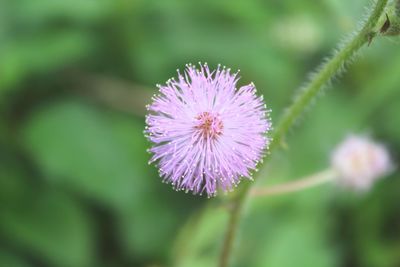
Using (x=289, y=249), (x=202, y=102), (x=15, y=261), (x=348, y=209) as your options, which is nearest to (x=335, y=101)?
(x=348, y=209)

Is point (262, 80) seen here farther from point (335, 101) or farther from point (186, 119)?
point (186, 119)

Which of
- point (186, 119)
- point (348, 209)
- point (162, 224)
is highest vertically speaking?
point (348, 209)

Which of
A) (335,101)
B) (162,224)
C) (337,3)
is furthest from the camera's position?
(335,101)

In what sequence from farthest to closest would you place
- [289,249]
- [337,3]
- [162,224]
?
[162,224] → [289,249] → [337,3]

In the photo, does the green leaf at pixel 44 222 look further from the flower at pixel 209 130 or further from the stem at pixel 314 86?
the flower at pixel 209 130

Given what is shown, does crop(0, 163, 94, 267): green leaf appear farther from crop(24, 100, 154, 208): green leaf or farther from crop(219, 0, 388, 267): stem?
crop(219, 0, 388, 267): stem

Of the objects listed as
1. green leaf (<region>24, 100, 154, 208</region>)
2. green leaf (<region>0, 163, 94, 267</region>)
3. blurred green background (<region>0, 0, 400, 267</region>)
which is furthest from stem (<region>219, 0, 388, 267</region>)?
green leaf (<region>0, 163, 94, 267</region>)

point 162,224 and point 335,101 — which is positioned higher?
point 335,101
